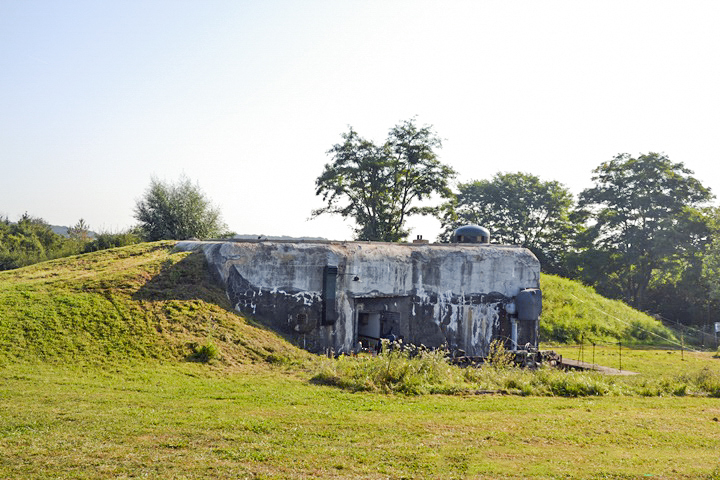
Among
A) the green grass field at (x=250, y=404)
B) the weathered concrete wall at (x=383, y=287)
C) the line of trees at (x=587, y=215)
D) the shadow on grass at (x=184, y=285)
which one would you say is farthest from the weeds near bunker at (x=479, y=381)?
the line of trees at (x=587, y=215)

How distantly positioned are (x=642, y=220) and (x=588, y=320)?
13495 mm

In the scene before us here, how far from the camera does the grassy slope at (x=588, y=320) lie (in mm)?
27906

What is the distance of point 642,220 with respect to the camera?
3938 cm

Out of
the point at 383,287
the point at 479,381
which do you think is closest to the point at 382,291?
the point at 383,287

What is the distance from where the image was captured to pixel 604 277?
40.3 m

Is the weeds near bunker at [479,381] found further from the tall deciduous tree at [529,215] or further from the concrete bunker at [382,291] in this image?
the tall deciduous tree at [529,215]

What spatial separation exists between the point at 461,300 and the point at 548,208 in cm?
2780

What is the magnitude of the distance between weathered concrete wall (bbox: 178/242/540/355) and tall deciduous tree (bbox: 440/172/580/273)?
2380 cm

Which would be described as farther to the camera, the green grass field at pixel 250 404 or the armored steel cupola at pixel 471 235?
the armored steel cupola at pixel 471 235

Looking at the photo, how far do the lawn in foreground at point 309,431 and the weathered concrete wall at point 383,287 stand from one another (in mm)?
4506

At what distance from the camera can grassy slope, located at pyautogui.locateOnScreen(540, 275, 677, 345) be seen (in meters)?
27.9

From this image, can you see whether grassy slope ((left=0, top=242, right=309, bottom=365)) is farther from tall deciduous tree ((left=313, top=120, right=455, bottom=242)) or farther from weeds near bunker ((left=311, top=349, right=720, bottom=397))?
tall deciduous tree ((left=313, top=120, right=455, bottom=242))

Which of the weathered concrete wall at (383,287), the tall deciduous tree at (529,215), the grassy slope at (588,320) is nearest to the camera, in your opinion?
the weathered concrete wall at (383,287)

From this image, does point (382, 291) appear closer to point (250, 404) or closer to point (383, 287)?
point (383, 287)
